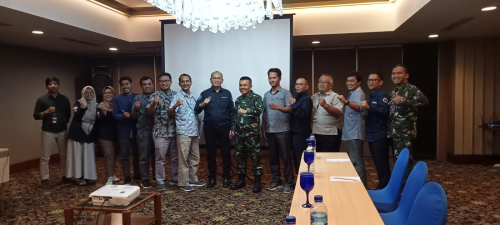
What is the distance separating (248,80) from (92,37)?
2907mm

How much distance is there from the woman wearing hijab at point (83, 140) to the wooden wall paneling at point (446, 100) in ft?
20.0

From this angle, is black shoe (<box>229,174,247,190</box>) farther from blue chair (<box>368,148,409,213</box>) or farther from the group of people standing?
blue chair (<box>368,148,409,213</box>)

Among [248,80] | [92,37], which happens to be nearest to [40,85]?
[92,37]

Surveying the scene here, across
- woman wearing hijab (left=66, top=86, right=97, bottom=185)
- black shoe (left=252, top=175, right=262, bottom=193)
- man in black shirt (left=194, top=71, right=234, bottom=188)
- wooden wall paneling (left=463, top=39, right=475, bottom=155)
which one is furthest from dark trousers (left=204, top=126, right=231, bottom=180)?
wooden wall paneling (left=463, top=39, right=475, bottom=155)

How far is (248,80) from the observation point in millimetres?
4469

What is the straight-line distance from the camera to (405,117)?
147 inches

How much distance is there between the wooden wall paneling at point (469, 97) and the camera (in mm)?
6238

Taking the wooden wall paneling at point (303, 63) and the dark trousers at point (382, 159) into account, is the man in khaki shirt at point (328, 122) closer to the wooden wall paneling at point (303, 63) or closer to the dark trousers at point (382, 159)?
the dark trousers at point (382, 159)

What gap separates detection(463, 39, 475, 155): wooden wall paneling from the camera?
624 cm

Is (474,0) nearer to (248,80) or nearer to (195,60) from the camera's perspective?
(248,80)

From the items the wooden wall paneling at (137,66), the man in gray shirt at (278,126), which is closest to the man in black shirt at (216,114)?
the man in gray shirt at (278,126)

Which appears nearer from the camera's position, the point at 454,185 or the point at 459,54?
the point at 454,185

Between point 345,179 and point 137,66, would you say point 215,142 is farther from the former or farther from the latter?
point 137,66

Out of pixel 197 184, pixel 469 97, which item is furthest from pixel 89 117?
pixel 469 97
